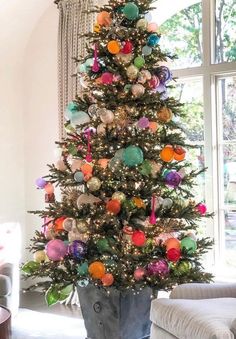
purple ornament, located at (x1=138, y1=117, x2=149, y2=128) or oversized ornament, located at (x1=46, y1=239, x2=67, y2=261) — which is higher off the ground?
purple ornament, located at (x1=138, y1=117, x2=149, y2=128)

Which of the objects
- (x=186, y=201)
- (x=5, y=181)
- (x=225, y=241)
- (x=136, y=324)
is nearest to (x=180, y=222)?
(x=186, y=201)

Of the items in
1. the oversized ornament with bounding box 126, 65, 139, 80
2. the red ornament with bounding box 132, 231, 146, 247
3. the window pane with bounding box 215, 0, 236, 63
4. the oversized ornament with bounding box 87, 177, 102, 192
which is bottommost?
the red ornament with bounding box 132, 231, 146, 247

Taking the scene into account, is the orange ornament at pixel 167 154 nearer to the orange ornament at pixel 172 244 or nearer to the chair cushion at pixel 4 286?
the orange ornament at pixel 172 244

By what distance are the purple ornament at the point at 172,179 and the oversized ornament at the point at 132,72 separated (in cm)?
67

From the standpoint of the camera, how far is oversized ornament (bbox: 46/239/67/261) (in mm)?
2924

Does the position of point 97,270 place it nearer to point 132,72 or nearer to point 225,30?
point 132,72

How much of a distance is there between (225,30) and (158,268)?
7.93ft

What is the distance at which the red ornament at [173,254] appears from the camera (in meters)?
2.89

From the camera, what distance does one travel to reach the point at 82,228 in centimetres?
290

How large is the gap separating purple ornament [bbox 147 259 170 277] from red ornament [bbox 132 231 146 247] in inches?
6.4

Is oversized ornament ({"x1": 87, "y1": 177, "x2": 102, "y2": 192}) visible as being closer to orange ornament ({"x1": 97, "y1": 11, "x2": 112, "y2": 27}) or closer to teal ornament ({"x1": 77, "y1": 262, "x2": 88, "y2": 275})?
teal ornament ({"x1": 77, "y1": 262, "x2": 88, "y2": 275})

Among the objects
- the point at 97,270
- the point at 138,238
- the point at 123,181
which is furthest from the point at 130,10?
the point at 97,270

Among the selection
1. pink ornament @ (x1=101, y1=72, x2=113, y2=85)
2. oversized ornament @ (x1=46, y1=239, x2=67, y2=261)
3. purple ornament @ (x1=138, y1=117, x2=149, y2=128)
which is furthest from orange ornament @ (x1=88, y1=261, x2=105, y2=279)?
pink ornament @ (x1=101, y1=72, x2=113, y2=85)

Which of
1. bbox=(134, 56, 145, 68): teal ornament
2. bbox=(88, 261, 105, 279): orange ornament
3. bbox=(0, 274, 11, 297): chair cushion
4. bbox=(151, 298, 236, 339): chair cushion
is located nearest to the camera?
bbox=(151, 298, 236, 339): chair cushion
